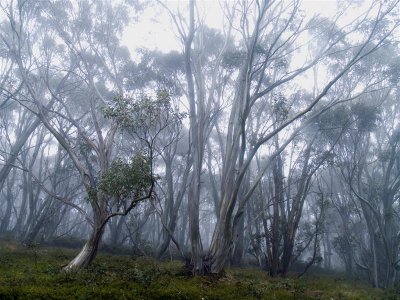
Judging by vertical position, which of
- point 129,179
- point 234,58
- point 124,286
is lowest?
point 124,286

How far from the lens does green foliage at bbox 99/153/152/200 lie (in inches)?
366

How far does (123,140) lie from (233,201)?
15.0 m

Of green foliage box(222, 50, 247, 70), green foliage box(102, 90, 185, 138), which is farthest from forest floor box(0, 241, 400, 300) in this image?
green foliage box(222, 50, 247, 70)

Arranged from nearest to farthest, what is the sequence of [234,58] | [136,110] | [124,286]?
[124,286]
[136,110]
[234,58]

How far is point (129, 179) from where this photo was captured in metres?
9.26

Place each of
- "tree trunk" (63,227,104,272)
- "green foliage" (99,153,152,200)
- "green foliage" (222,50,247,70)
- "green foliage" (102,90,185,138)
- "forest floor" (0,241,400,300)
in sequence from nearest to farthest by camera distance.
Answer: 1. "forest floor" (0,241,400,300)
2. "green foliage" (99,153,152,200)
3. "green foliage" (102,90,185,138)
4. "tree trunk" (63,227,104,272)
5. "green foliage" (222,50,247,70)

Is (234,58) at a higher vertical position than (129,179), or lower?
higher

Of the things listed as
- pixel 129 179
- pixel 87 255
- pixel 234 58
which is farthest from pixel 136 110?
pixel 234 58

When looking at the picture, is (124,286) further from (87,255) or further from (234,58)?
(234,58)

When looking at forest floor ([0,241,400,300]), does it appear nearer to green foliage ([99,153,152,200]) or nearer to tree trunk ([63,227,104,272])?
tree trunk ([63,227,104,272])

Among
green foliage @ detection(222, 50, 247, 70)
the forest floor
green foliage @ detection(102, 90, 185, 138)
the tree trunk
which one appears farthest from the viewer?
green foliage @ detection(222, 50, 247, 70)

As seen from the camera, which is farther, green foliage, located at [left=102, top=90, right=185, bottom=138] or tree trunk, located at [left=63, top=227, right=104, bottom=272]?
tree trunk, located at [left=63, top=227, right=104, bottom=272]

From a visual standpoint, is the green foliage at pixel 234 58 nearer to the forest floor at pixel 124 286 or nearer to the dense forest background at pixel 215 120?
the dense forest background at pixel 215 120

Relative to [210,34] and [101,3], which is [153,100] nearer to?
[210,34]
